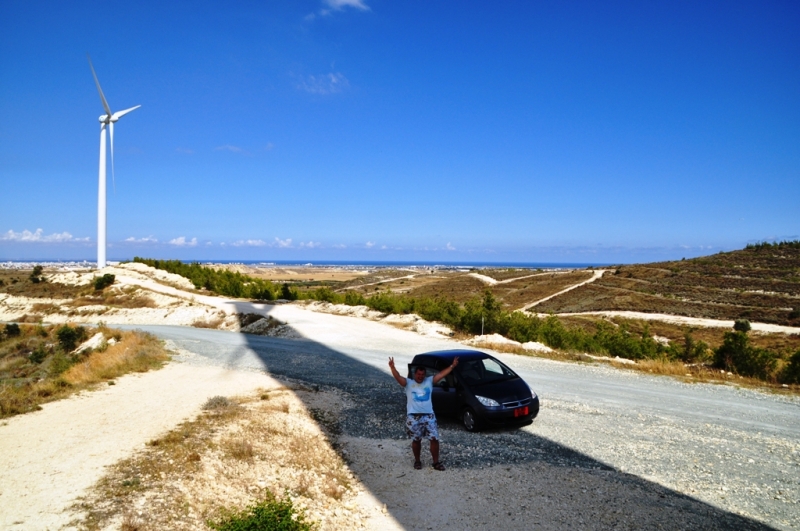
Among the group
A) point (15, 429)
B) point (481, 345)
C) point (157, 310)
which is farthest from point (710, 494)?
point (157, 310)

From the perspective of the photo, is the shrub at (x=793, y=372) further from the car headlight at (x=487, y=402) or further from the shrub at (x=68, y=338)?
the shrub at (x=68, y=338)

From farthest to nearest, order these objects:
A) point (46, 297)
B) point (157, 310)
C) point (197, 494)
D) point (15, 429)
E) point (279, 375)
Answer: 1. point (46, 297)
2. point (157, 310)
3. point (279, 375)
4. point (15, 429)
5. point (197, 494)

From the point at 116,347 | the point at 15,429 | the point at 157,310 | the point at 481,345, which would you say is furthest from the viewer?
the point at 157,310

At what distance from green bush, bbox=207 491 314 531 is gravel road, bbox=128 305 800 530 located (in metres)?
1.60

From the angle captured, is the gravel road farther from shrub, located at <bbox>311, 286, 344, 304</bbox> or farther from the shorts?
shrub, located at <bbox>311, 286, 344, 304</bbox>

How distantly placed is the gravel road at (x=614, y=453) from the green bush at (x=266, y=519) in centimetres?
160

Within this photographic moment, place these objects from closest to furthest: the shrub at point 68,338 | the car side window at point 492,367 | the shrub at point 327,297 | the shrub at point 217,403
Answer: the car side window at point 492,367 < the shrub at point 217,403 < the shrub at point 68,338 < the shrub at point 327,297

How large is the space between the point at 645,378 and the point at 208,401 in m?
15.9

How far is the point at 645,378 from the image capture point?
Result: 738 inches

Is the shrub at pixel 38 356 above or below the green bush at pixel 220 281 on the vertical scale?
below

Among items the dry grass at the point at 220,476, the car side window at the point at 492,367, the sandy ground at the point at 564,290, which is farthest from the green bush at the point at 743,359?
the sandy ground at the point at 564,290

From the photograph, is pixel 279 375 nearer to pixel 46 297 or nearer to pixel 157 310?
pixel 157 310

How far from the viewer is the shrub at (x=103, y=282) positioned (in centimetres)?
4794

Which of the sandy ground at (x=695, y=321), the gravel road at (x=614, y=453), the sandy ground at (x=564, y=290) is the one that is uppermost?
the gravel road at (x=614, y=453)
